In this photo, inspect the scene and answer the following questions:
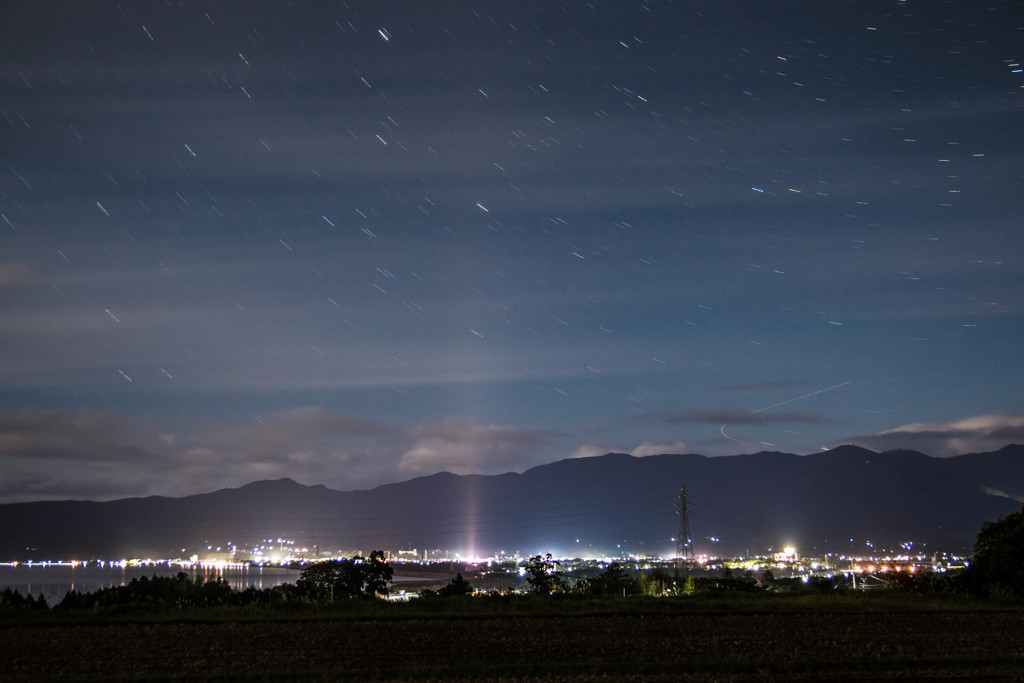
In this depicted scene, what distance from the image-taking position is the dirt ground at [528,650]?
17.4 metres

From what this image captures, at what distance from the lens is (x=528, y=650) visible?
2061 centimetres

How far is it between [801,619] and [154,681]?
818 inches

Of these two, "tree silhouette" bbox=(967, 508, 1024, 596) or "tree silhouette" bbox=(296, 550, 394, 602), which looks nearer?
"tree silhouette" bbox=(967, 508, 1024, 596)

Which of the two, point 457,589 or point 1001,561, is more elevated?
point 1001,561

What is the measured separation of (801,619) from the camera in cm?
2867

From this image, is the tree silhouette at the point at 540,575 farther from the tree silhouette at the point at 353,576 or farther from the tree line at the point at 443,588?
the tree silhouette at the point at 353,576

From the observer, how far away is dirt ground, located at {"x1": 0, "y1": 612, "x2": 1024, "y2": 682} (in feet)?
57.1

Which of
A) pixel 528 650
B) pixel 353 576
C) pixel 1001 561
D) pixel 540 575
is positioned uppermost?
pixel 528 650

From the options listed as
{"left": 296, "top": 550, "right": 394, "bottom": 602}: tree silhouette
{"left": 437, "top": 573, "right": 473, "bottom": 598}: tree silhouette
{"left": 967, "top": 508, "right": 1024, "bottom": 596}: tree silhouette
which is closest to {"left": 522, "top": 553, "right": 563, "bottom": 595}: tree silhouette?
{"left": 437, "top": 573, "right": 473, "bottom": 598}: tree silhouette

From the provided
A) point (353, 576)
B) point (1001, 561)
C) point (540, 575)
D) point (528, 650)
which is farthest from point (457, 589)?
point (1001, 561)

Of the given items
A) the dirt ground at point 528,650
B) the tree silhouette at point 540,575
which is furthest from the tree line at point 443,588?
the dirt ground at point 528,650

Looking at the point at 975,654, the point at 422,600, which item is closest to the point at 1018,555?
the point at 975,654

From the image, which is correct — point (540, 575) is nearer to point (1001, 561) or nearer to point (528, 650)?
point (1001, 561)

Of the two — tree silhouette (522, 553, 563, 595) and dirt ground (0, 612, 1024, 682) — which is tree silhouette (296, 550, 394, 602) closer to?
tree silhouette (522, 553, 563, 595)
